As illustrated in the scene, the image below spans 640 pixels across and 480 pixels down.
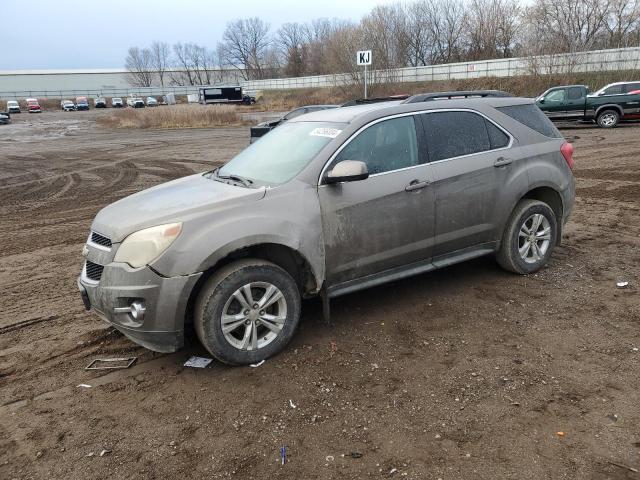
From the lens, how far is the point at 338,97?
183 ft

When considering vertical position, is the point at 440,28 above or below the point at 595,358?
above

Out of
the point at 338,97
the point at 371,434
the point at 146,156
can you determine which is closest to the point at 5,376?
the point at 371,434

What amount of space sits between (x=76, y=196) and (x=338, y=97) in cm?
4703

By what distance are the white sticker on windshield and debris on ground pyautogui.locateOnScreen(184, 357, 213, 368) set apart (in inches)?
83.1

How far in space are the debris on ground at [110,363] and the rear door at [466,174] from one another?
2809 millimetres

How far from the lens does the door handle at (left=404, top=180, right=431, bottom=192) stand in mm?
4312

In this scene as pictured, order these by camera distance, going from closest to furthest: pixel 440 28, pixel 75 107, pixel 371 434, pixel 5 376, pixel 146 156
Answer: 1. pixel 371 434
2. pixel 5 376
3. pixel 146 156
4. pixel 440 28
5. pixel 75 107

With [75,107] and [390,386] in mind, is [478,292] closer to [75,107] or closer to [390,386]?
[390,386]

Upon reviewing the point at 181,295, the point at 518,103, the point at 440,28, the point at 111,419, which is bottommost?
the point at 111,419

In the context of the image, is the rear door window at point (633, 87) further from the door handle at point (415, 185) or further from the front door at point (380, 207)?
the door handle at point (415, 185)

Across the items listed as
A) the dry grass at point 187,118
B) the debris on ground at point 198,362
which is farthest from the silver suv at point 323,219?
the dry grass at point 187,118

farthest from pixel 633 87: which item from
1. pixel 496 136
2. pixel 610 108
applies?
pixel 496 136

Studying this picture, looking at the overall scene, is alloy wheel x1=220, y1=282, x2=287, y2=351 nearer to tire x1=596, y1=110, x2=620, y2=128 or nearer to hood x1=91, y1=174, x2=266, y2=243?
hood x1=91, y1=174, x2=266, y2=243

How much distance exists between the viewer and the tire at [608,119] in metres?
19.8
